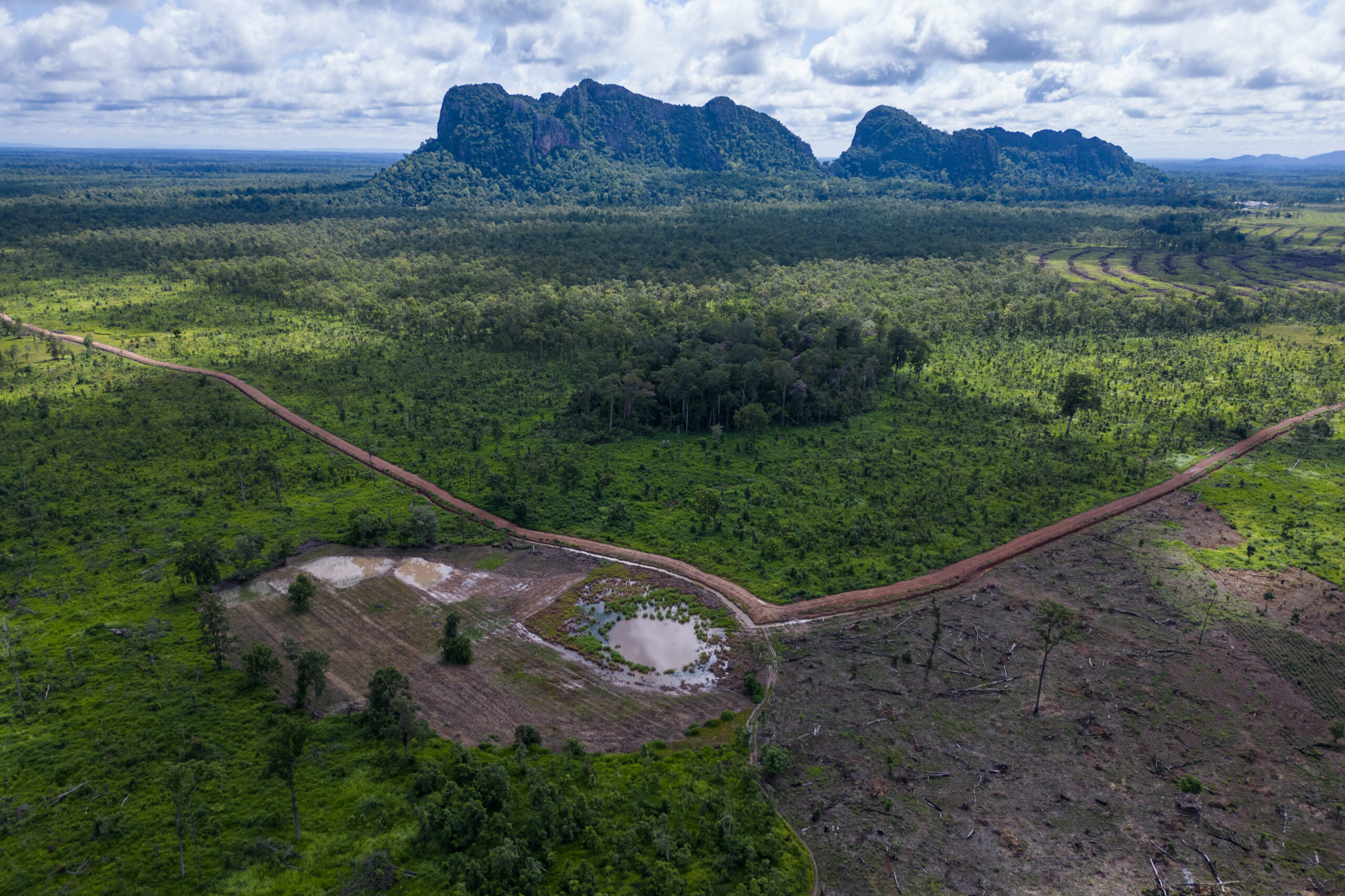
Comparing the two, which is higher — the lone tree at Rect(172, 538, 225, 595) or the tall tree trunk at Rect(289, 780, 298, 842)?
the lone tree at Rect(172, 538, 225, 595)

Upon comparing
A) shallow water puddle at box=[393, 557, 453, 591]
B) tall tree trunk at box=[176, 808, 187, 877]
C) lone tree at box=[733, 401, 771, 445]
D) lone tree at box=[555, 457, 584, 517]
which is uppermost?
lone tree at box=[733, 401, 771, 445]

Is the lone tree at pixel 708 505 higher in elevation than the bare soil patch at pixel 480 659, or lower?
higher

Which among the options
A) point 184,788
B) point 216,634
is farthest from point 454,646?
point 184,788

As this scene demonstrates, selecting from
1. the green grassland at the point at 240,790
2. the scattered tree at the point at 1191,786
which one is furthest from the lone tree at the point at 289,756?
the scattered tree at the point at 1191,786

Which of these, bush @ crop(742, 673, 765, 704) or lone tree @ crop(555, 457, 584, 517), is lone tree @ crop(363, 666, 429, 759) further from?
lone tree @ crop(555, 457, 584, 517)

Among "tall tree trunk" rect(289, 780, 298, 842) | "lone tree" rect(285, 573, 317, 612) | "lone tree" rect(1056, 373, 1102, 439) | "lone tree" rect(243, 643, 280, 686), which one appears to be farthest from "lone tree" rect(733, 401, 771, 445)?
"tall tree trunk" rect(289, 780, 298, 842)

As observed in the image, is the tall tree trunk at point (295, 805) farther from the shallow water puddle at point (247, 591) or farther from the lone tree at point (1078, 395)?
the lone tree at point (1078, 395)
